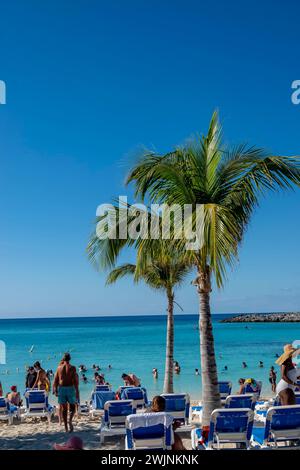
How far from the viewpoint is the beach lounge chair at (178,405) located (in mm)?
9344

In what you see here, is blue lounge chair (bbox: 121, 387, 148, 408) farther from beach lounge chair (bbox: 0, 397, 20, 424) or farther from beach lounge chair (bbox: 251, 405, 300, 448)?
beach lounge chair (bbox: 251, 405, 300, 448)

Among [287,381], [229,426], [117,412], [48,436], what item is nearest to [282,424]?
[229,426]

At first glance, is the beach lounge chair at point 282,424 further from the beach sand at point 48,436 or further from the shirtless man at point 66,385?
the shirtless man at point 66,385

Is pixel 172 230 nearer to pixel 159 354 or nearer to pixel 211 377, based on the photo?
pixel 211 377

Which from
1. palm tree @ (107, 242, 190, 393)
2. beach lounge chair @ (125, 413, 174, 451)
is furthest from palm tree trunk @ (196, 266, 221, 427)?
palm tree @ (107, 242, 190, 393)

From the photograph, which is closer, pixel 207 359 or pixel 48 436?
pixel 207 359

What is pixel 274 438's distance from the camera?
728 centimetres

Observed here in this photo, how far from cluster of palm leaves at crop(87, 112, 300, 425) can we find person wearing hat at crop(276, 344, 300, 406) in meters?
1.12

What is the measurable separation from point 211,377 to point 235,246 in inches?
93.8

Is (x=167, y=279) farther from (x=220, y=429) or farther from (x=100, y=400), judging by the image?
(x=220, y=429)

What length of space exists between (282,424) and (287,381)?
1418mm

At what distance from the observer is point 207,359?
890cm

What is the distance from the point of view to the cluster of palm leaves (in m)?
8.53

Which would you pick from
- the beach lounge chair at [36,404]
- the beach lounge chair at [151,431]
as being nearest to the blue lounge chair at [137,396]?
the beach lounge chair at [36,404]
